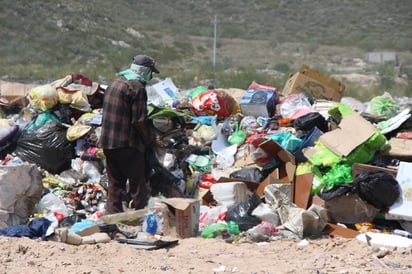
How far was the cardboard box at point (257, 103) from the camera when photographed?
8.59m

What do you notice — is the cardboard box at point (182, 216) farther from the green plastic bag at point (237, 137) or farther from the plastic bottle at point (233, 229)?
the green plastic bag at point (237, 137)

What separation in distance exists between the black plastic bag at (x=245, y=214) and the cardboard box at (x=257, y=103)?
2245 millimetres

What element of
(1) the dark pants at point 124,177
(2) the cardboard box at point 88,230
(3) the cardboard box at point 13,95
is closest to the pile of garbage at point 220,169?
(2) the cardboard box at point 88,230

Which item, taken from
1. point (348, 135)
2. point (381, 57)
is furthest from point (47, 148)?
point (381, 57)

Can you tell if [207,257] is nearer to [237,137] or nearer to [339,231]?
[339,231]

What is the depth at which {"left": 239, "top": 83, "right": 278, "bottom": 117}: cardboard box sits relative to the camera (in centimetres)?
859

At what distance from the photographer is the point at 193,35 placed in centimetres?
3900

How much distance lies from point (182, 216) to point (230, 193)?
3.11ft

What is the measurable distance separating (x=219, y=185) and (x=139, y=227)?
104cm

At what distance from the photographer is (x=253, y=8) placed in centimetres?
4541

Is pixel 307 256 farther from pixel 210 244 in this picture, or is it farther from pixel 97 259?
pixel 97 259

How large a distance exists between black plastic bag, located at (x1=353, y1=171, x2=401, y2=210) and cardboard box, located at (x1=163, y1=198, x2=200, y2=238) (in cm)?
162

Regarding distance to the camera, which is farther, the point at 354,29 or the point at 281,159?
the point at 354,29

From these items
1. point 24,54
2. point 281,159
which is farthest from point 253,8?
point 281,159
